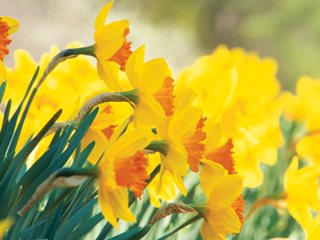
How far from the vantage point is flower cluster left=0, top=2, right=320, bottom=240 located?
1.02 meters

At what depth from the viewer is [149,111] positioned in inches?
45.4

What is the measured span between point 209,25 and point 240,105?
6883 mm

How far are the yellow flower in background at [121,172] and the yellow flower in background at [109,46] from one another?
22cm

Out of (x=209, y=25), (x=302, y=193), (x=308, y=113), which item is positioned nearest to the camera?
(x=302, y=193)

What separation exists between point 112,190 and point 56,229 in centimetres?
19

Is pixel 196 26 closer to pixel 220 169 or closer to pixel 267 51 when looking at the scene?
pixel 267 51

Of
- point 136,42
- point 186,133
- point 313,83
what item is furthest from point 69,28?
point 186,133

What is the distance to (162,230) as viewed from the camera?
5.53 ft

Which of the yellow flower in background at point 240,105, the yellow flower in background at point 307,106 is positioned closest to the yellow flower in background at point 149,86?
the yellow flower in background at point 240,105

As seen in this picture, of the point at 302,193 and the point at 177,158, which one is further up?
the point at 177,158

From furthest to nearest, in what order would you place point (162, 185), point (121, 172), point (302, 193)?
point (302, 193) < point (162, 185) < point (121, 172)

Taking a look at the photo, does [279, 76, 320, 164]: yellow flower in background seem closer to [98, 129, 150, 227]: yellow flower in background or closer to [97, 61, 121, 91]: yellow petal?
[97, 61, 121, 91]: yellow petal

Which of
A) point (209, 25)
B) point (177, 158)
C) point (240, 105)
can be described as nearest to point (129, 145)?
A: point (177, 158)

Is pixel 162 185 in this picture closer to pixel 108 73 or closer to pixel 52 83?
pixel 108 73
